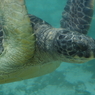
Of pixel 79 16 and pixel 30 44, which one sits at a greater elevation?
pixel 79 16

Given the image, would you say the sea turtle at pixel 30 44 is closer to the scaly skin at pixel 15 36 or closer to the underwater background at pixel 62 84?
the scaly skin at pixel 15 36

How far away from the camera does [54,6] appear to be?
17031mm

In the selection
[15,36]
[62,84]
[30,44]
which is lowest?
[62,84]

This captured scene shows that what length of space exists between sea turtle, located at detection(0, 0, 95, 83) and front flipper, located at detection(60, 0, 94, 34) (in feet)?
2.27

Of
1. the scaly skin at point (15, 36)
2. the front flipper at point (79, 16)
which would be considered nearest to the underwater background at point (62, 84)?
the front flipper at point (79, 16)

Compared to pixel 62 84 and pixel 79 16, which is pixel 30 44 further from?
pixel 62 84

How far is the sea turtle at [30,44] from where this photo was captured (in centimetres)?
177

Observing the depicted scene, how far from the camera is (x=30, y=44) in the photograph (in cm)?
204

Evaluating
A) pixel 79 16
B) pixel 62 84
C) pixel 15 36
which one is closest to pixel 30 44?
pixel 15 36

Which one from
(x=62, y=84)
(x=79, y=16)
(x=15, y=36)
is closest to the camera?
(x=15, y=36)

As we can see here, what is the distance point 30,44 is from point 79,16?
4.57ft

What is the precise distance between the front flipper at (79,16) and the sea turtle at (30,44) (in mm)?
691

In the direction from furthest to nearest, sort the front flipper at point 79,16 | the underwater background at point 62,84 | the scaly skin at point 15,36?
the underwater background at point 62,84
the front flipper at point 79,16
the scaly skin at point 15,36

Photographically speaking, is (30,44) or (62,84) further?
(62,84)
